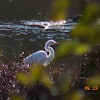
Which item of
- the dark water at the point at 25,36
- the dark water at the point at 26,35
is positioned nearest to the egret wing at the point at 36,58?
the dark water at the point at 25,36

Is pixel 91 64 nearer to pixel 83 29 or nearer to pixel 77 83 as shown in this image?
pixel 83 29

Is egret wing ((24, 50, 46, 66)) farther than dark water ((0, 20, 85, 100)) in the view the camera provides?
No

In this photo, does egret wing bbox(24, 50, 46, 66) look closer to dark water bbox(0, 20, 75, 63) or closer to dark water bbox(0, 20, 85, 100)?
dark water bbox(0, 20, 85, 100)

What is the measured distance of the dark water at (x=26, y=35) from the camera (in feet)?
41.9

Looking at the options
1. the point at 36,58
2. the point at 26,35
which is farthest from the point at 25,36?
the point at 36,58

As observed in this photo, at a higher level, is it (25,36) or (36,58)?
(25,36)

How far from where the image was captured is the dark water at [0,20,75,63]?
12.8 metres

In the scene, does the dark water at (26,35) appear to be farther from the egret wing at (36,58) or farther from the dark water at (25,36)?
the egret wing at (36,58)

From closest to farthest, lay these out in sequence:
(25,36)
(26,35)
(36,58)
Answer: (36,58)
(25,36)
(26,35)

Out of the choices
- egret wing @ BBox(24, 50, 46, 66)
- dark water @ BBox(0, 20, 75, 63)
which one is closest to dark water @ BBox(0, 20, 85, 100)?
dark water @ BBox(0, 20, 75, 63)

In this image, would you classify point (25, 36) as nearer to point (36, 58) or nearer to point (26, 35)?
point (26, 35)

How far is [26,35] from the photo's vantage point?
14.8 metres

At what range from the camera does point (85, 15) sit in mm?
651

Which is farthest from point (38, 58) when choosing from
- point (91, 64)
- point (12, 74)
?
point (91, 64)
